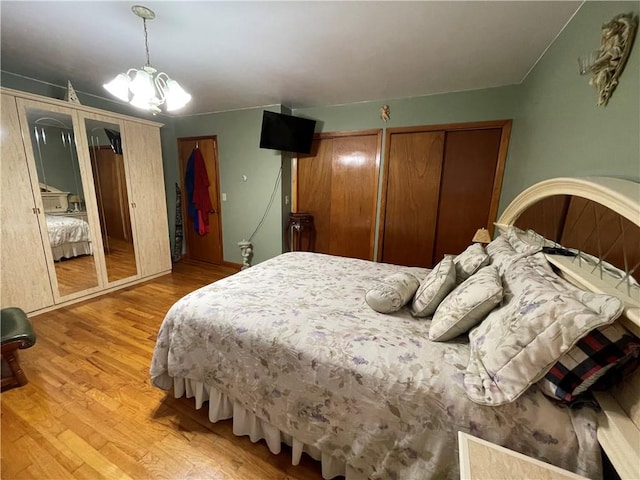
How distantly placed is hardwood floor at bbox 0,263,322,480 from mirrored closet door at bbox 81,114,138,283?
1065 mm

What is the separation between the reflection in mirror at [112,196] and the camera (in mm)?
2658

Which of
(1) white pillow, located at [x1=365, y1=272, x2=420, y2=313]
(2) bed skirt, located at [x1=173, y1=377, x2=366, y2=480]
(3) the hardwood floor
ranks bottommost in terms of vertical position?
(3) the hardwood floor

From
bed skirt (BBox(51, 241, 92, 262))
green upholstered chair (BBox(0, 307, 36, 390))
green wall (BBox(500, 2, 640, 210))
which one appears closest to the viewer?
green wall (BBox(500, 2, 640, 210))

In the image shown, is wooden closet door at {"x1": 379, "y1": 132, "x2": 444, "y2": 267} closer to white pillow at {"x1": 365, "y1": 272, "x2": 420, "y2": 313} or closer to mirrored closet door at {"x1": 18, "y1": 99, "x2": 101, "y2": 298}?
white pillow at {"x1": 365, "y1": 272, "x2": 420, "y2": 313}

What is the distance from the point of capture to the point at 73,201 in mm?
2539

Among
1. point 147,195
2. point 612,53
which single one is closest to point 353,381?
point 612,53

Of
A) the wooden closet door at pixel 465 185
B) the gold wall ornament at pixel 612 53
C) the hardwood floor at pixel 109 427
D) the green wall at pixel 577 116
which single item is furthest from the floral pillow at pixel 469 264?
the wooden closet door at pixel 465 185

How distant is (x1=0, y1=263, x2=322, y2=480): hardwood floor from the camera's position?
1167mm

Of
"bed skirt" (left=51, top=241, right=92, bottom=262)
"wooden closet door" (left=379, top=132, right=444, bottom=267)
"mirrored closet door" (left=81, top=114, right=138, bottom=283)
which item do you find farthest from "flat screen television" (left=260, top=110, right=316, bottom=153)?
"bed skirt" (left=51, top=241, right=92, bottom=262)

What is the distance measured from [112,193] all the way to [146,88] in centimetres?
182

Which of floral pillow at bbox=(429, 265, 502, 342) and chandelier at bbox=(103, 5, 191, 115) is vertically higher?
chandelier at bbox=(103, 5, 191, 115)

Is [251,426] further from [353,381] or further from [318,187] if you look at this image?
[318,187]

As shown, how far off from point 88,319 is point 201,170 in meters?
2.38

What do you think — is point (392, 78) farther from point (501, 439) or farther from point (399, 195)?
point (501, 439)
